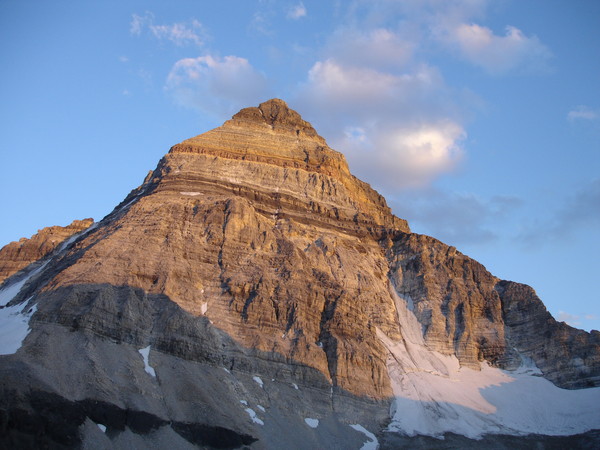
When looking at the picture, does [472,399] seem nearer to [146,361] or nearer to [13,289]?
[146,361]

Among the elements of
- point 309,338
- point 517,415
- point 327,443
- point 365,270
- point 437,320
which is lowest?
point 327,443

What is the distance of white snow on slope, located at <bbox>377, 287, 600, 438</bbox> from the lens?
6619cm

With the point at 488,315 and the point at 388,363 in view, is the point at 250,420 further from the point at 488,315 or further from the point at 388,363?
the point at 488,315

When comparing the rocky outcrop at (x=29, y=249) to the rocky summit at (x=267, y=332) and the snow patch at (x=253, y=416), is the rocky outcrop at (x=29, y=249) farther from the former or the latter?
the snow patch at (x=253, y=416)

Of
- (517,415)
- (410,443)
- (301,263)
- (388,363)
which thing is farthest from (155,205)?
(517,415)

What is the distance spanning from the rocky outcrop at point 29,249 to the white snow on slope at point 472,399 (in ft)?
160

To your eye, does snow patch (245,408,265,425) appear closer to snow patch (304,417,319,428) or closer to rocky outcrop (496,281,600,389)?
snow patch (304,417,319,428)

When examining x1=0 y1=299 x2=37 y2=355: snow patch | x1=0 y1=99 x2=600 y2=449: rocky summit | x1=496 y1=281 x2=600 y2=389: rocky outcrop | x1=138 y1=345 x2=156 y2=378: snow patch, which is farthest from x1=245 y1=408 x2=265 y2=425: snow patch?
x1=496 y1=281 x2=600 y2=389: rocky outcrop

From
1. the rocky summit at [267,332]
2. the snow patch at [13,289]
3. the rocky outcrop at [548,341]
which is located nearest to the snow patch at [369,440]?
the rocky summit at [267,332]

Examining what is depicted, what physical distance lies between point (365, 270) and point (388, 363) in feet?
50.3

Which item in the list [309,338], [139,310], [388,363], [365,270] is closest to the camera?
[139,310]

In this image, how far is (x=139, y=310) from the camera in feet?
197

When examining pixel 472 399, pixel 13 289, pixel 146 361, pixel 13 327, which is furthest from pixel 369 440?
pixel 13 289

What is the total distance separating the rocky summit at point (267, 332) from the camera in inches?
1984
